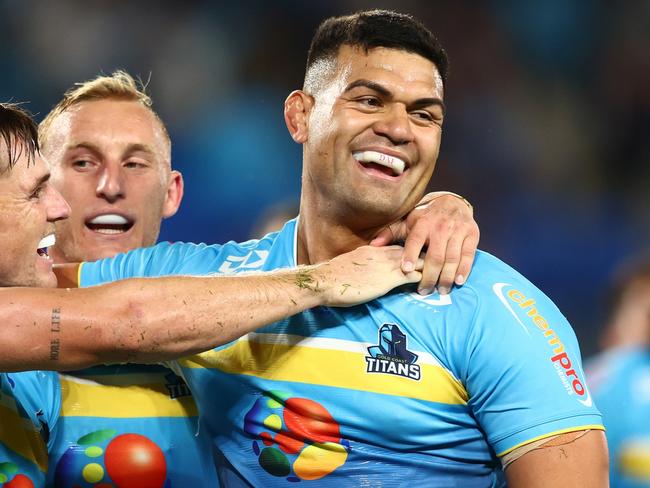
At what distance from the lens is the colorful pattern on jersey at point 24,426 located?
2.41m

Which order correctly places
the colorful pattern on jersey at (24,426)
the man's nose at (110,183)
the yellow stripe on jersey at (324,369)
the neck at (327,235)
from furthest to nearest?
the man's nose at (110,183)
the neck at (327,235)
the colorful pattern on jersey at (24,426)
the yellow stripe on jersey at (324,369)

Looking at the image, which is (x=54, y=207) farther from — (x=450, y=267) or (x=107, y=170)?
(x=450, y=267)

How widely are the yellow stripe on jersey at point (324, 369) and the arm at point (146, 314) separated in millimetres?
197

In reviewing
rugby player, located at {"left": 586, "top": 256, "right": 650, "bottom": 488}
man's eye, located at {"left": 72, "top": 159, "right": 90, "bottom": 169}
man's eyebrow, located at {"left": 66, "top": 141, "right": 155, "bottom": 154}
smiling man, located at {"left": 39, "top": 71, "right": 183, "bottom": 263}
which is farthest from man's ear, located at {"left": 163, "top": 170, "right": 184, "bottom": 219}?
rugby player, located at {"left": 586, "top": 256, "right": 650, "bottom": 488}

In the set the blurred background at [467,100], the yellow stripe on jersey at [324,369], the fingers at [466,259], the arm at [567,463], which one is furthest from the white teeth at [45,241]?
the blurred background at [467,100]

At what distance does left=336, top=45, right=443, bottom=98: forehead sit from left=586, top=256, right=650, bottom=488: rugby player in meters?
2.80

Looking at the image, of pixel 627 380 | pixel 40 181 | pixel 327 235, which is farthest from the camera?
pixel 627 380

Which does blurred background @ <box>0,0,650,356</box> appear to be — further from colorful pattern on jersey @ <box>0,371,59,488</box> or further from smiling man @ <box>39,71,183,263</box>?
colorful pattern on jersey @ <box>0,371,59,488</box>

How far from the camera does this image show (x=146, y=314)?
2.17 m

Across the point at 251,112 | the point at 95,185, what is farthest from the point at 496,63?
the point at 95,185

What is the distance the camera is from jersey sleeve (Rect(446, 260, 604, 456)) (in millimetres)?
2129

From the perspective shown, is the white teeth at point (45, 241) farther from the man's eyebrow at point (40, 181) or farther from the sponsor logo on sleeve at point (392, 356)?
the sponsor logo on sleeve at point (392, 356)

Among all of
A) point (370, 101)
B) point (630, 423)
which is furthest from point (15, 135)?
point (630, 423)

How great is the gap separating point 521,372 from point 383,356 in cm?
40
